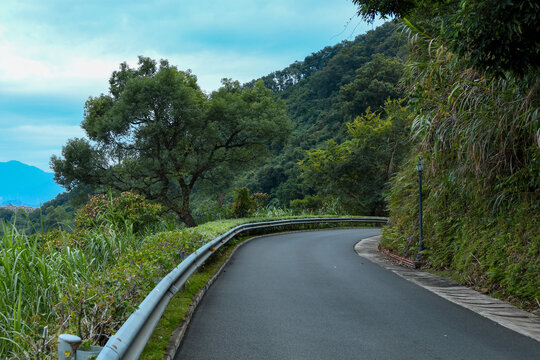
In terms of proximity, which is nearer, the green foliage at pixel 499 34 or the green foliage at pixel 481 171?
the green foliage at pixel 499 34

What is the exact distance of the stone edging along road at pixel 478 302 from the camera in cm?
533

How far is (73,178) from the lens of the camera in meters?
24.0

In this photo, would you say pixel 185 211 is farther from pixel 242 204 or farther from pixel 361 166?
pixel 361 166

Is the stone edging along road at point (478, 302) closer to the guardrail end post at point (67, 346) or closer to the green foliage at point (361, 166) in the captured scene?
the guardrail end post at point (67, 346)

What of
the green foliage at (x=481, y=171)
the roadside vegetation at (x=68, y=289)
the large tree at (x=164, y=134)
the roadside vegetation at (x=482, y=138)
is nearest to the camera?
the roadside vegetation at (x=68, y=289)

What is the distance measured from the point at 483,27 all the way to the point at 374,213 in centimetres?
3672

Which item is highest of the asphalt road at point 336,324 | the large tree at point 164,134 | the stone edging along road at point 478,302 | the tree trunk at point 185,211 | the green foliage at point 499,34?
the large tree at point 164,134

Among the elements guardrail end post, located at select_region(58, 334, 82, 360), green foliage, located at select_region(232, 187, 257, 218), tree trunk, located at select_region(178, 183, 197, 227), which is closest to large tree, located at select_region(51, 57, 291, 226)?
tree trunk, located at select_region(178, 183, 197, 227)

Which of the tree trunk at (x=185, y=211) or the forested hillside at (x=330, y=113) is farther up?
the forested hillside at (x=330, y=113)

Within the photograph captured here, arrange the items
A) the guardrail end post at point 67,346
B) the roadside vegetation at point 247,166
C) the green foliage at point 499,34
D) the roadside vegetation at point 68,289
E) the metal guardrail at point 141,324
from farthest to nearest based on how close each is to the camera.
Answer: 1. the roadside vegetation at point 247,166
2. the green foliage at point 499,34
3. the roadside vegetation at point 68,289
4. the metal guardrail at point 141,324
5. the guardrail end post at point 67,346

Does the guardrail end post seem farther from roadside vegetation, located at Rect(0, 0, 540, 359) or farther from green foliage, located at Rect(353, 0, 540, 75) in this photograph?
green foliage, located at Rect(353, 0, 540, 75)

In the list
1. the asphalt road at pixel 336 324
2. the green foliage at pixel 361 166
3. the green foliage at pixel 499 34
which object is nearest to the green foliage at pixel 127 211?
the asphalt road at pixel 336 324

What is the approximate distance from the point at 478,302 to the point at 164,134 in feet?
66.2

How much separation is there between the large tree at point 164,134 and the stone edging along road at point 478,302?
52.8 feet
